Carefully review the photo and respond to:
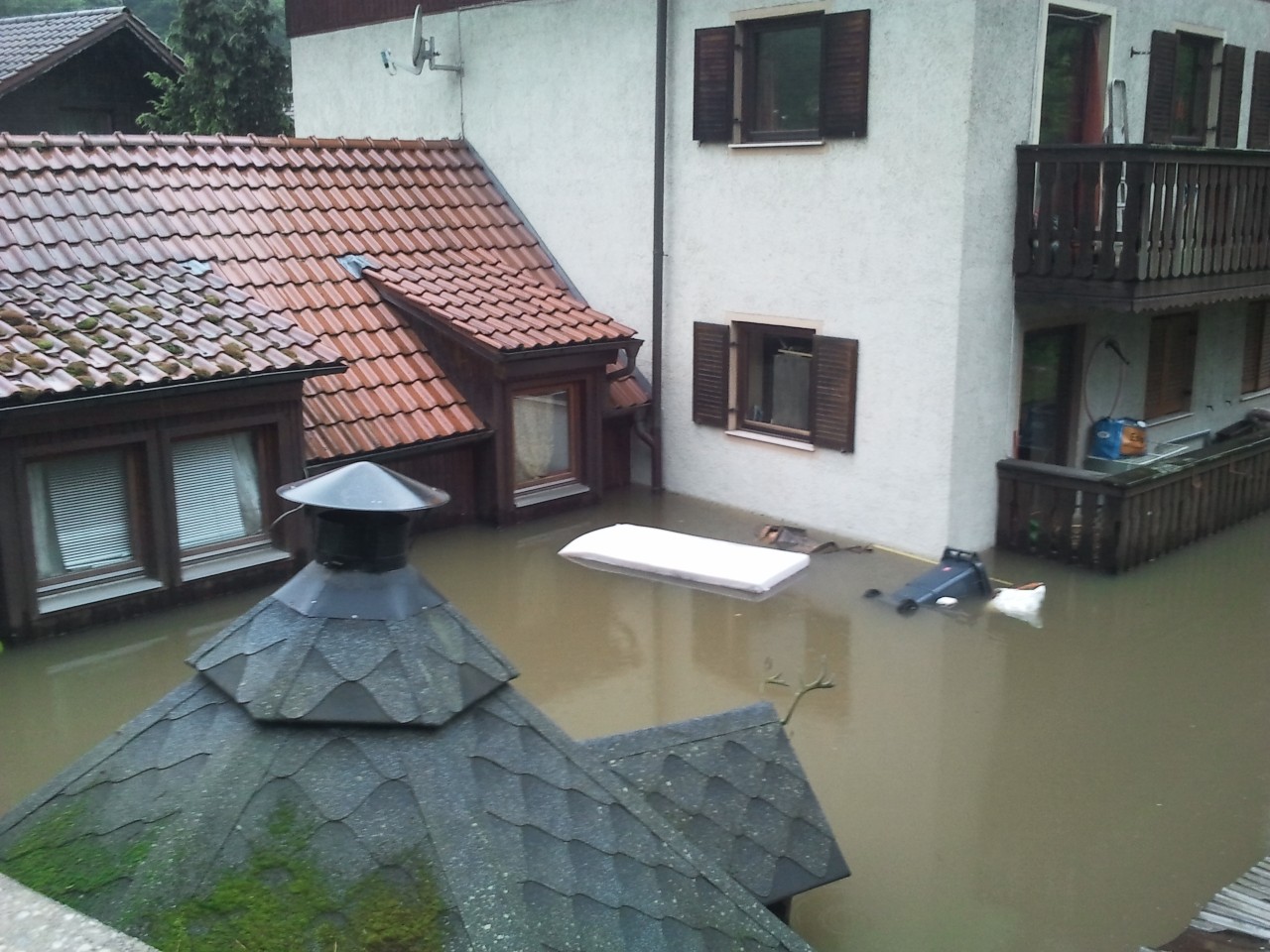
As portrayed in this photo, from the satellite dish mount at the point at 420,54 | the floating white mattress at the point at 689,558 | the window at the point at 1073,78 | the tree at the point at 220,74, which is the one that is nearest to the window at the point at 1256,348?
the window at the point at 1073,78

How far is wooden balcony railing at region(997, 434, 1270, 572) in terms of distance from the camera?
32.6 ft

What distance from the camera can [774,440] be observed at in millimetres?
11312

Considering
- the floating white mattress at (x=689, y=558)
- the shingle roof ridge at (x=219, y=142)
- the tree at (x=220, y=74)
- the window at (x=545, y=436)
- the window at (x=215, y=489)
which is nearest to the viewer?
the window at (x=215, y=489)

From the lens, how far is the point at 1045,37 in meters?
10.2

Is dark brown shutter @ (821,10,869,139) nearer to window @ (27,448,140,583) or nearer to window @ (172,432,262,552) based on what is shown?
window @ (172,432,262,552)

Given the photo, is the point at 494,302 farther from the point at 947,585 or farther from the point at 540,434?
the point at 947,585

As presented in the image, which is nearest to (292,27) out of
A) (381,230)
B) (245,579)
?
(381,230)

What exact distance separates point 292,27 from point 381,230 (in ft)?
19.3

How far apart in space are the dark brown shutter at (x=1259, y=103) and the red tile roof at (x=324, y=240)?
7.53m

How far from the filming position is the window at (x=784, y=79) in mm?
10117

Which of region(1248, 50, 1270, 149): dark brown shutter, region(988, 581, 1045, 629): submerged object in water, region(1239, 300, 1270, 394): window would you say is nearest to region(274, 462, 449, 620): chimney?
region(988, 581, 1045, 629): submerged object in water

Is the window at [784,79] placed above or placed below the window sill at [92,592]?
above

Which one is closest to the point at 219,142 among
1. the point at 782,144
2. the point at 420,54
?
the point at 420,54

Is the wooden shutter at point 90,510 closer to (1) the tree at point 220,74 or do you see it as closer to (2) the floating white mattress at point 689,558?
(2) the floating white mattress at point 689,558
